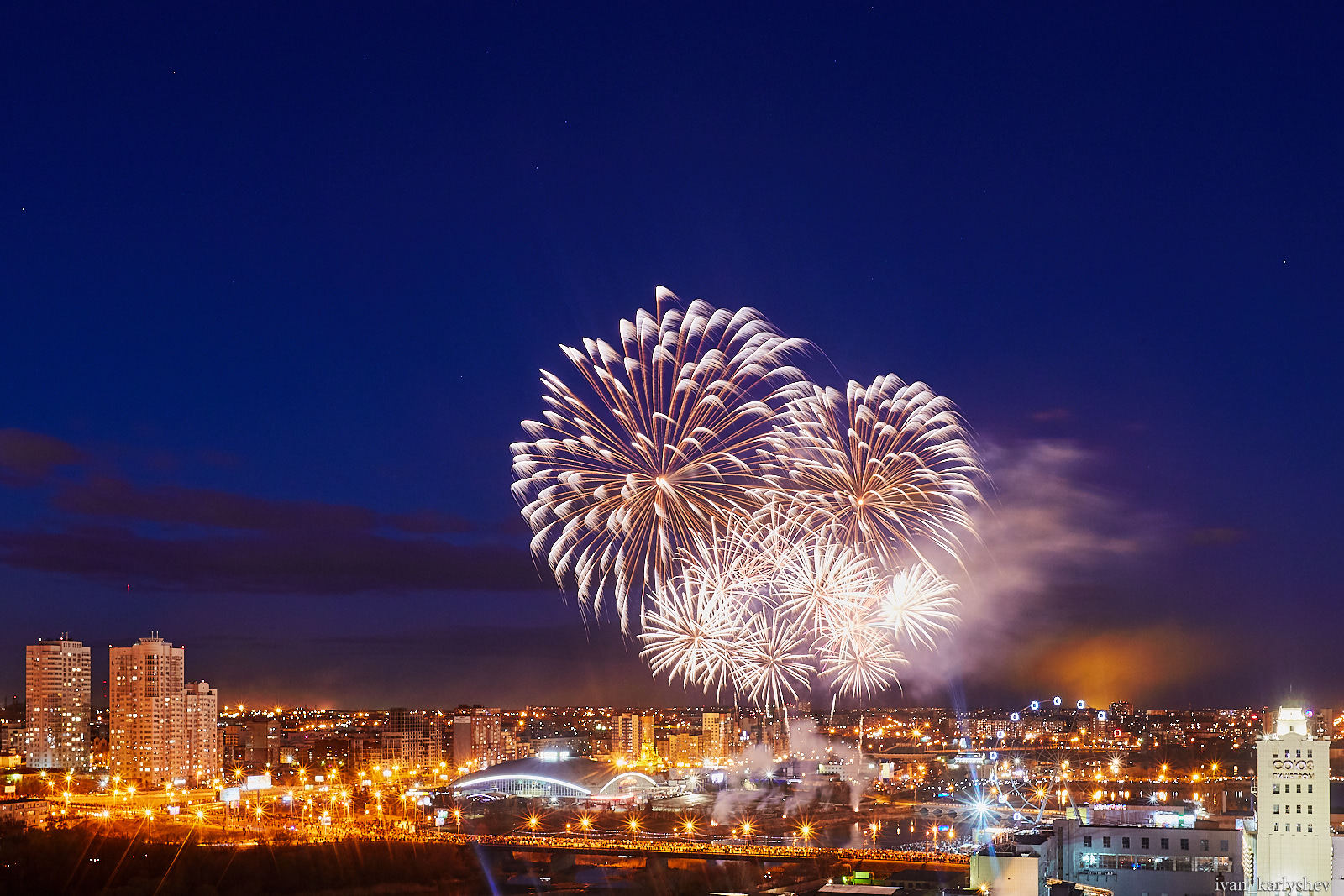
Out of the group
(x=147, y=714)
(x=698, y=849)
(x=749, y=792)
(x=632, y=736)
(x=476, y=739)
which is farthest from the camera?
(x=632, y=736)

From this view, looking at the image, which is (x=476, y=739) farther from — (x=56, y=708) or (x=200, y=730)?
(x=56, y=708)

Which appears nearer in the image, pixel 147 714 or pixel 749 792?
pixel 749 792

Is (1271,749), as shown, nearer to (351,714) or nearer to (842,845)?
(842,845)

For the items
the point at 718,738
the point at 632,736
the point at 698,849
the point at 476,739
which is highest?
the point at 698,849

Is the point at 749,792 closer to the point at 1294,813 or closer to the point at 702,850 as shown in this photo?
the point at 702,850

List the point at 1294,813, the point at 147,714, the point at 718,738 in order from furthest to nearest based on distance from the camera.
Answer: the point at 718,738
the point at 147,714
the point at 1294,813

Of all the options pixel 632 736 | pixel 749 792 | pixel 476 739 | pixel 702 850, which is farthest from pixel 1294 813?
pixel 632 736

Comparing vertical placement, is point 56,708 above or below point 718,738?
above

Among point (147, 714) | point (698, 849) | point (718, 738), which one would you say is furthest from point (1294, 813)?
point (718, 738)
